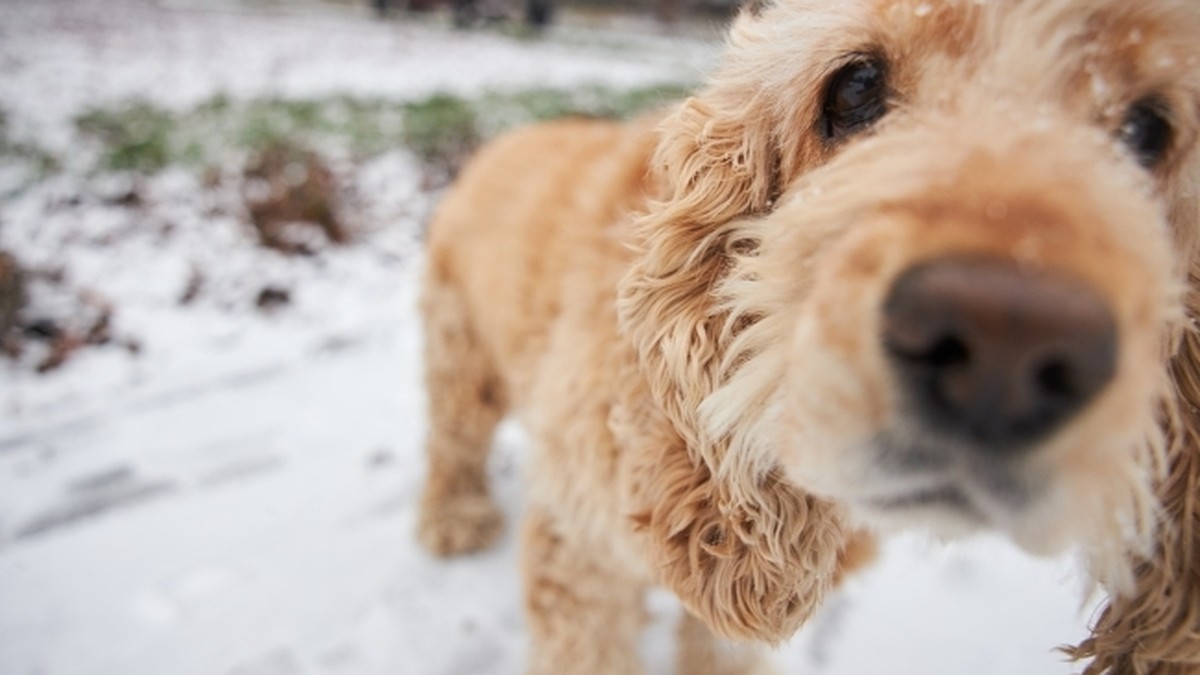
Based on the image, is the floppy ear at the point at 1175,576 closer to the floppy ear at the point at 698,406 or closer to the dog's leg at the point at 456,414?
the floppy ear at the point at 698,406

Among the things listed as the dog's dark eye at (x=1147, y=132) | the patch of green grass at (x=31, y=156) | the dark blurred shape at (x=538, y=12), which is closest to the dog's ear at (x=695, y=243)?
the dog's dark eye at (x=1147, y=132)

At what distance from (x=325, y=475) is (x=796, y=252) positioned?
7.53ft

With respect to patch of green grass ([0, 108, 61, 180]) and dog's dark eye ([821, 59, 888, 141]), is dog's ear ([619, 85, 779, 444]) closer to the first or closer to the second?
dog's dark eye ([821, 59, 888, 141])

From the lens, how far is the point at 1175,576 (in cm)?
119

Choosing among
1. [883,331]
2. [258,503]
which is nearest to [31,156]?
[258,503]

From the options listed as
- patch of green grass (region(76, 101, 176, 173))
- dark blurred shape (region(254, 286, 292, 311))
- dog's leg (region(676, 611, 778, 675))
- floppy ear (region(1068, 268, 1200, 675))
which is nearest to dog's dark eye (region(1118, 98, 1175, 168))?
floppy ear (region(1068, 268, 1200, 675))

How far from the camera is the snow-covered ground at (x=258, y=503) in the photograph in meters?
2.05

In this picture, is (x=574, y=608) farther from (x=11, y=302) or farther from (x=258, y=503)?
(x=11, y=302)

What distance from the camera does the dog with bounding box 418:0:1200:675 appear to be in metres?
0.66

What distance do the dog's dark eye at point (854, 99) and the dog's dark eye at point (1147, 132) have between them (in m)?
0.35

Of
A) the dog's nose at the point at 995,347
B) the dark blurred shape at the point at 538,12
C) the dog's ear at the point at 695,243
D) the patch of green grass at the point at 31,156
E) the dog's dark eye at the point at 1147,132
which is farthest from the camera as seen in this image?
the dark blurred shape at the point at 538,12

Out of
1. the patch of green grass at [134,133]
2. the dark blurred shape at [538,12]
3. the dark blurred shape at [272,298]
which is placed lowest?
the dark blurred shape at [272,298]

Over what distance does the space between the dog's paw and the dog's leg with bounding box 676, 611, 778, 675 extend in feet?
2.80

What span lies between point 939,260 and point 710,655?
1702mm
